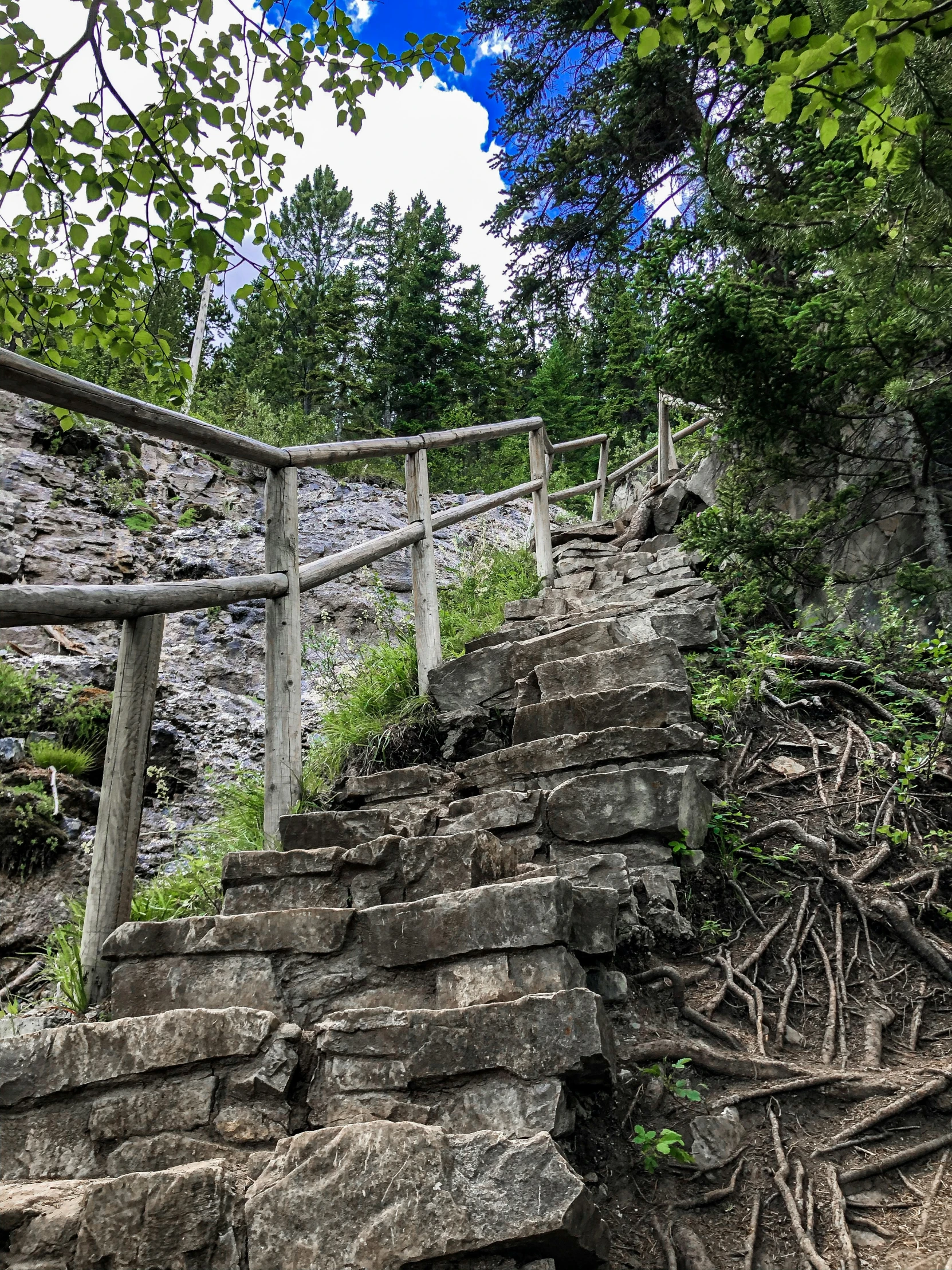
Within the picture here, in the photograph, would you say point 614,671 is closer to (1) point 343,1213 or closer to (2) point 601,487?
(1) point 343,1213

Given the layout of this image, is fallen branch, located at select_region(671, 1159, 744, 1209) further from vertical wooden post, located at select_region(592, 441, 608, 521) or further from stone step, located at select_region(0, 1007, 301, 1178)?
vertical wooden post, located at select_region(592, 441, 608, 521)

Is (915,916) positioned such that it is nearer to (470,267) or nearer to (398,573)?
(398,573)

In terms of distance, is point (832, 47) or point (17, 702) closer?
point (832, 47)

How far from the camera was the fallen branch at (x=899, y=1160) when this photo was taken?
1762 mm

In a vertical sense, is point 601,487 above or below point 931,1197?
above

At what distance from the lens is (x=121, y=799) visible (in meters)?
2.45

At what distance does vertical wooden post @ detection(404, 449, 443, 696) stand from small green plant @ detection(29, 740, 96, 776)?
207 cm

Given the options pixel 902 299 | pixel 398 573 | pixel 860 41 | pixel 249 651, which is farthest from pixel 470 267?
pixel 860 41

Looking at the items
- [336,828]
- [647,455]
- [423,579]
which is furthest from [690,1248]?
[647,455]

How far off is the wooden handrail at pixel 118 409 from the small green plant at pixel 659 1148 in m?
2.39

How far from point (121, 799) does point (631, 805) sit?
171 centimetres

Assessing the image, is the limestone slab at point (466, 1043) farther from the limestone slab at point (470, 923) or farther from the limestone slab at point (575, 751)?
the limestone slab at point (575, 751)

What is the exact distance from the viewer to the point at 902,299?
3.37m

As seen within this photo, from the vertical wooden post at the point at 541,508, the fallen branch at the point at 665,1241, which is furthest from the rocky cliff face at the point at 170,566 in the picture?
the fallen branch at the point at 665,1241
